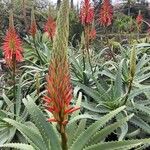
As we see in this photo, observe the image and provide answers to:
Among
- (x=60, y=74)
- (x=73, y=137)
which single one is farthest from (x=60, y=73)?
(x=73, y=137)

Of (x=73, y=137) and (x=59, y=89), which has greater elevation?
(x=59, y=89)

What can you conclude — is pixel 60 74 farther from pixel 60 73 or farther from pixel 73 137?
pixel 73 137

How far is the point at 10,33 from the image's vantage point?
3.24 metres

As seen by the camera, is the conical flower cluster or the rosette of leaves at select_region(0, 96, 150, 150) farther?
the rosette of leaves at select_region(0, 96, 150, 150)

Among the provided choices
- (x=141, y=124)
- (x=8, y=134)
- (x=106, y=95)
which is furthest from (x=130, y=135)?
(x=8, y=134)

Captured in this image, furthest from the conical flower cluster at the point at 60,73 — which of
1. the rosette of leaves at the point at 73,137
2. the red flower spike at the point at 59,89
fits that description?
the rosette of leaves at the point at 73,137

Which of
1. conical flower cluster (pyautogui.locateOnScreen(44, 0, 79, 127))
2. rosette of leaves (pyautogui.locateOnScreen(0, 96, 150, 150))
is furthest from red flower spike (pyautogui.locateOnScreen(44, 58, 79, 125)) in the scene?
rosette of leaves (pyautogui.locateOnScreen(0, 96, 150, 150))

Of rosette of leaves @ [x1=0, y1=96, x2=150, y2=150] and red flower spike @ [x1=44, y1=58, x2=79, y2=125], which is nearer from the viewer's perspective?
red flower spike @ [x1=44, y1=58, x2=79, y2=125]

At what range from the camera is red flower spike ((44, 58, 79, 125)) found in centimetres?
171

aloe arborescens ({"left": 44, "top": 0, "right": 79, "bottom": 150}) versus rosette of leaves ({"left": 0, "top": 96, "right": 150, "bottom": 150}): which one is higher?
aloe arborescens ({"left": 44, "top": 0, "right": 79, "bottom": 150})

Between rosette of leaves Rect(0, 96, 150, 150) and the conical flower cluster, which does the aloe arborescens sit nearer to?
the conical flower cluster

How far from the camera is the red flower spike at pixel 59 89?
171 cm

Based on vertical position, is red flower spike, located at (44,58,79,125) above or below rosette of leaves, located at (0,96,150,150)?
above

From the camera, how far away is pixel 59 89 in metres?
1.76
